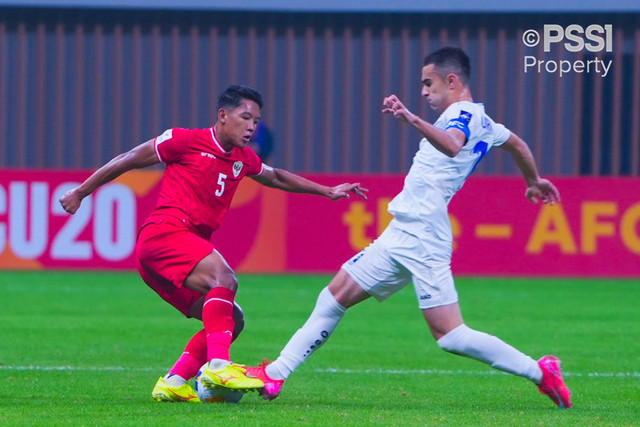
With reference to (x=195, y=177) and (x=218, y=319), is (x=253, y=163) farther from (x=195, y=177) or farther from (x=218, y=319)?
(x=218, y=319)

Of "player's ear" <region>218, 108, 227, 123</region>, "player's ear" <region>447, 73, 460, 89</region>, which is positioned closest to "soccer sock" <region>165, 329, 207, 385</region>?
"player's ear" <region>218, 108, 227, 123</region>

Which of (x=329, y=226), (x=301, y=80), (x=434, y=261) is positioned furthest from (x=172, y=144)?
(x=301, y=80)

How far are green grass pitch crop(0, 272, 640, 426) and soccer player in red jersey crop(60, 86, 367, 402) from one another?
0.40m

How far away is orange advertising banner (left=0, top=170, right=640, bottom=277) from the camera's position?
15430 millimetres

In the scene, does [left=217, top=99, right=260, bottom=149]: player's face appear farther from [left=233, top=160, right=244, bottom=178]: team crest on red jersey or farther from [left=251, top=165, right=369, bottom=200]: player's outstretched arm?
[left=251, top=165, right=369, bottom=200]: player's outstretched arm

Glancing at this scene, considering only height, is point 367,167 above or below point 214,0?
below

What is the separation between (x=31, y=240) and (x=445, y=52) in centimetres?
1010

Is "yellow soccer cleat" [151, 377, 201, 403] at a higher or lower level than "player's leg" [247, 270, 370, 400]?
lower

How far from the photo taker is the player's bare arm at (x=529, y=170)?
Result: 6.70 meters

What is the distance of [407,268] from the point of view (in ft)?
20.7

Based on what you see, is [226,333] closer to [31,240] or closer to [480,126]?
[480,126]

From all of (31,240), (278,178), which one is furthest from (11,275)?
(278,178)

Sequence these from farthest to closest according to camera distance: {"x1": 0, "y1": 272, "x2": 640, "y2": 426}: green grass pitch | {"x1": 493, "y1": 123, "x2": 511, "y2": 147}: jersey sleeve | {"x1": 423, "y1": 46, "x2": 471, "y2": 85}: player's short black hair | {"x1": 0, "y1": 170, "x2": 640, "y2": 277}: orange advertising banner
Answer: {"x1": 0, "y1": 170, "x2": 640, "y2": 277}: orange advertising banner, {"x1": 493, "y1": 123, "x2": 511, "y2": 147}: jersey sleeve, {"x1": 423, "y1": 46, "x2": 471, "y2": 85}: player's short black hair, {"x1": 0, "y1": 272, "x2": 640, "y2": 426}: green grass pitch

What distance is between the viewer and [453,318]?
624 centimetres
